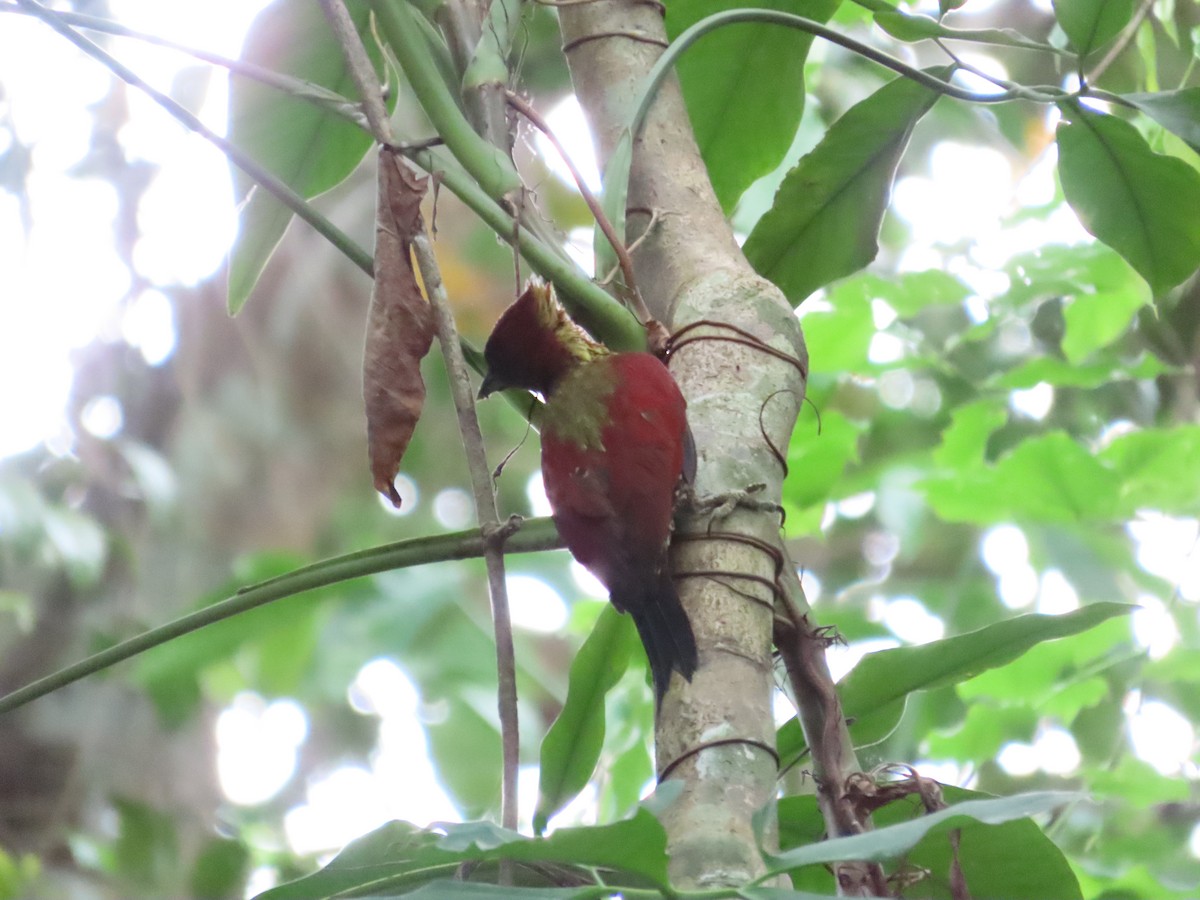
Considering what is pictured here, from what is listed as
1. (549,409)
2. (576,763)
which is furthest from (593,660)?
(549,409)

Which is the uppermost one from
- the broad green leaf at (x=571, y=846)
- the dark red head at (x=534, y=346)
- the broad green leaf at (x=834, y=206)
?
the broad green leaf at (x=834, y=206)

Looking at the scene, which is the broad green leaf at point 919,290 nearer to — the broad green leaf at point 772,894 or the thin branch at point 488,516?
the thin branch at point 488,516

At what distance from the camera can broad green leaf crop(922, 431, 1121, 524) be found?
203 centimetres

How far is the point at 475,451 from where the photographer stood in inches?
39.6

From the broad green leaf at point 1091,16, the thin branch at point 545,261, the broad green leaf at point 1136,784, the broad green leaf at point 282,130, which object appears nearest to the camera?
the thin branch at point 545,261

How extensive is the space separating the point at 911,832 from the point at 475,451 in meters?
0.48

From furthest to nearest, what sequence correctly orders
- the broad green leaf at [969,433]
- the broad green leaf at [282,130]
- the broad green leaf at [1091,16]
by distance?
1. the broad green leaf at [969,433]
2. the broad green leaf at [282,130]
3. the broad green leaf at [1091,16]

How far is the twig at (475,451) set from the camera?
2.98ft

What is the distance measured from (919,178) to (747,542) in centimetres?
266

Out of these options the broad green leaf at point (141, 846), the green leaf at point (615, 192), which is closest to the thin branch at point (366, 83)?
the green leaf at point (615, 192)

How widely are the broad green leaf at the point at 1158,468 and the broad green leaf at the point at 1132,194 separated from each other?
0.71 metres

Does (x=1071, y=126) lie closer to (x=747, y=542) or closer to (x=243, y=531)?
(x=747, y=542)

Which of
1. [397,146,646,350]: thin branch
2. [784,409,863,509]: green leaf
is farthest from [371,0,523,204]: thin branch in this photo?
[784,409,863,509]: green leaf

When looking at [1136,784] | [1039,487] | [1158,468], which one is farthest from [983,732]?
[1158,468]
